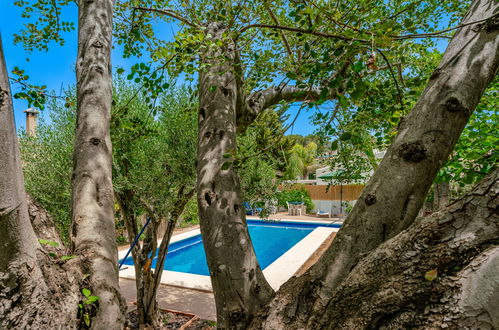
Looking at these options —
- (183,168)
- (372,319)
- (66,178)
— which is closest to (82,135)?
(372,319)

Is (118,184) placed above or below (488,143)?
below

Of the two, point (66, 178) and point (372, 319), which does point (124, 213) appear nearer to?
point (66, 178)

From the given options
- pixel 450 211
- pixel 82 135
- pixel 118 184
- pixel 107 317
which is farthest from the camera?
pixel 118 184

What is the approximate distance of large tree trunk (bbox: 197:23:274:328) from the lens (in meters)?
1.49

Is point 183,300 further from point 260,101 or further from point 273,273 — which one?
point 260,101

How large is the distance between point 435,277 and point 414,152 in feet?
2.02

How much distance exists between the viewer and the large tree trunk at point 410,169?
132 cm

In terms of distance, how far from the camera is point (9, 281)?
2.92ft

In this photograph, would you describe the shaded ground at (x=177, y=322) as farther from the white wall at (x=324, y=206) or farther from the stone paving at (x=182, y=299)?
the white wall at (x=324, y=206)

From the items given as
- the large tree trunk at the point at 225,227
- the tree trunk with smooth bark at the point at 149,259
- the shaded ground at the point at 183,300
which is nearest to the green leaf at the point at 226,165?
the large tree trunk at the point at 225,227

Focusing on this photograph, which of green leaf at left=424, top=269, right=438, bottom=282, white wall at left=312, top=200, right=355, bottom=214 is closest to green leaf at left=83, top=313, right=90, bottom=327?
green leaf at left=424, top=269, right=438, bottom=282

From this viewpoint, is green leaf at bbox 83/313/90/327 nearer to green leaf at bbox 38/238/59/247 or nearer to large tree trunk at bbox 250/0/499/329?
green leaf at bbox 38/238/59/247

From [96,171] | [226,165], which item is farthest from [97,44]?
[226,165]

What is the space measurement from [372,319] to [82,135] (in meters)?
1.72
